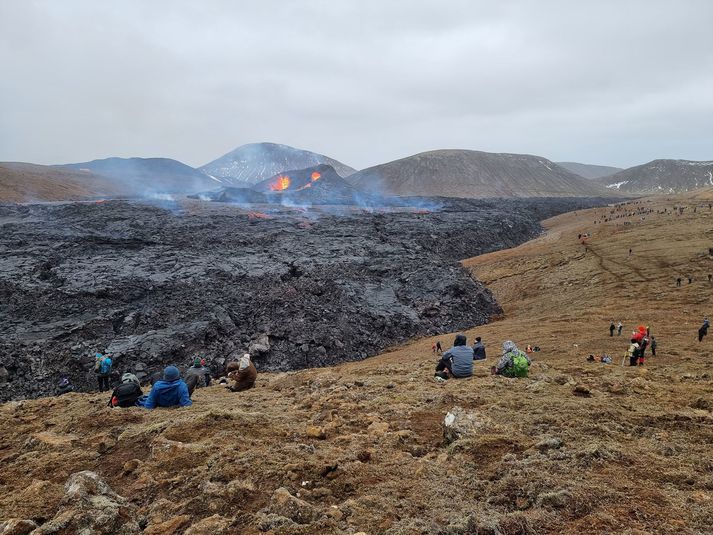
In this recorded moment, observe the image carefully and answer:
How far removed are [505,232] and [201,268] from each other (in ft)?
132

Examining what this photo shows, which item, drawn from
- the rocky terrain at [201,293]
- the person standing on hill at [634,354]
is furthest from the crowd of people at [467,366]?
the rocky terrain at [201,293]

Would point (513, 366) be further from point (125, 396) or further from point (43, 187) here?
point (43, 187)

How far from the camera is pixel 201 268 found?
26594 mm

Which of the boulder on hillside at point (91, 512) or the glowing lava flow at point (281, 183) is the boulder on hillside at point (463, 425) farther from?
the glowing lava flow at point (281, 183)

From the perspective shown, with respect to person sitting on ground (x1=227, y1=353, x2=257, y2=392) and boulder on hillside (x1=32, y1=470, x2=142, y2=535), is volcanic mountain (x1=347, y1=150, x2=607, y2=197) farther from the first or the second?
boulder on hillside (x1=32, y1=470, x2=142, y2=535)

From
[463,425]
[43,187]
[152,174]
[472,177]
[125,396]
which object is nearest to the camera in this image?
[463,425]

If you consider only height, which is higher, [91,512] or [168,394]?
[91,512]

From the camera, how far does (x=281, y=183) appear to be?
10550cm

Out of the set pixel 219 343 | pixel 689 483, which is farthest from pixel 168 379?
pixel 219 343

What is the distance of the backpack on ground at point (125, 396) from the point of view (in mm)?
7978

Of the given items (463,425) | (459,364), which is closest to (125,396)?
(463,425)

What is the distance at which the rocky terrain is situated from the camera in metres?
18.6

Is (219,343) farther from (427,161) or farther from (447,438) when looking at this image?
(427,161)

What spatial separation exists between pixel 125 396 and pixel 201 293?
1621cm
